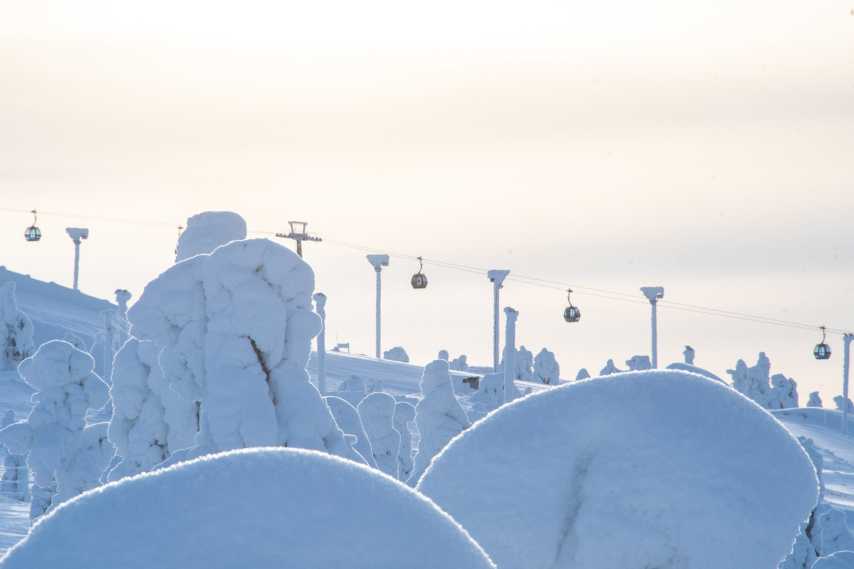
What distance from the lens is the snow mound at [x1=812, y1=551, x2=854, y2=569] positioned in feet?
84.2

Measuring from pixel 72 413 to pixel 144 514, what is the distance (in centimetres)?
2830

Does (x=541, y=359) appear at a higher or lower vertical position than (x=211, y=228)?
lower

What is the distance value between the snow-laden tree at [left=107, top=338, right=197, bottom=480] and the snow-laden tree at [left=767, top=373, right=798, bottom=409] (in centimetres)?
6473

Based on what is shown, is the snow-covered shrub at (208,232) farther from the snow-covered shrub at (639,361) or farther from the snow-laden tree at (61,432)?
the snow-covered shrub at (639,361)

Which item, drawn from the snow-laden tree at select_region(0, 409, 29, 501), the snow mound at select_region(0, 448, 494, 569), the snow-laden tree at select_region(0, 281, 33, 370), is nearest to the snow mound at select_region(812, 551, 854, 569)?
the snow mound at select_region(0, 448, 494, 569)

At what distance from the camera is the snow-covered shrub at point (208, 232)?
84.5 ft

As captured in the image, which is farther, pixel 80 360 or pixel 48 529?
pixel 80 360

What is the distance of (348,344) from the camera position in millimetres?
100938

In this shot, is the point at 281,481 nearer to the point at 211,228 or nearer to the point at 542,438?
the point at 542,438

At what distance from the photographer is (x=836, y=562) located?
2581cm

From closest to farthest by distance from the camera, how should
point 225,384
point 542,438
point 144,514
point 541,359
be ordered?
point 144,514, point 542,438, point 225,384, point 541,359

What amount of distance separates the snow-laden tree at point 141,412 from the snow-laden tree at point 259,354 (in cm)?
363

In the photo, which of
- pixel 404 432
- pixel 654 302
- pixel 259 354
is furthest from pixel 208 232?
pixel 654 302

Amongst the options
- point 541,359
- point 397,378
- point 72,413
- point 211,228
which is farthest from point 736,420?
→ point 541,359
